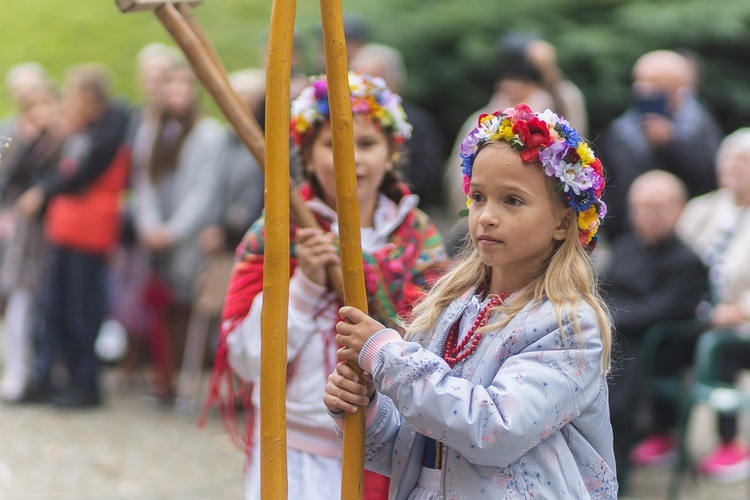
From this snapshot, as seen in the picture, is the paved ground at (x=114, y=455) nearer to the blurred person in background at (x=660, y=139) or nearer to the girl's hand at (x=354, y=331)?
the blurred person in background at (x=660, y=139)

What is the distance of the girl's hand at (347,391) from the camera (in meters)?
2.62

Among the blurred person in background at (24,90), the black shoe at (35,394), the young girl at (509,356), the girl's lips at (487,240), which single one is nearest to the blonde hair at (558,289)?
the young girl at (509,356)

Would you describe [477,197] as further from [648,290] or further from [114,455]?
[114,455]

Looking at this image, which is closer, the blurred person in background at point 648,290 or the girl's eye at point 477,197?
the girl's eye at point 477,197

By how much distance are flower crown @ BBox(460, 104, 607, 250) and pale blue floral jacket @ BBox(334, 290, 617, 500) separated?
247 mm

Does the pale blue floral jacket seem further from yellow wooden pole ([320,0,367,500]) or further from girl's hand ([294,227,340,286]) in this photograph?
girl's hand ([294,227,340,286])

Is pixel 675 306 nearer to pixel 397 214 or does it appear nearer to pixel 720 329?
pixel 720 329

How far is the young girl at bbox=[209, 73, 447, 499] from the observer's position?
3.57m

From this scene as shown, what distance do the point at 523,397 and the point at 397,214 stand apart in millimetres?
1488

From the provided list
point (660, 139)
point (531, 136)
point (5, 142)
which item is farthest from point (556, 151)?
point (660, 139)

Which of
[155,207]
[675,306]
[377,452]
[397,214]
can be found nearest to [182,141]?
[155,207]

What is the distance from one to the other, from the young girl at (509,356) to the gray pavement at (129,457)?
3.86 m

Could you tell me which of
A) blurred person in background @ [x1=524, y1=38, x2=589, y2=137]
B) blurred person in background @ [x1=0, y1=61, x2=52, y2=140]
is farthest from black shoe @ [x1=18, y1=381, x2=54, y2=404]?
blurred person in background @ [x1=524, y1=38, x2=589, y2=137]

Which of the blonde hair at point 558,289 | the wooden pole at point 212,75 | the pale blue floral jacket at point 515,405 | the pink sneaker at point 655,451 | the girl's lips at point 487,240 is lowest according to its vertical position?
the pink sneaker at point 655,451
